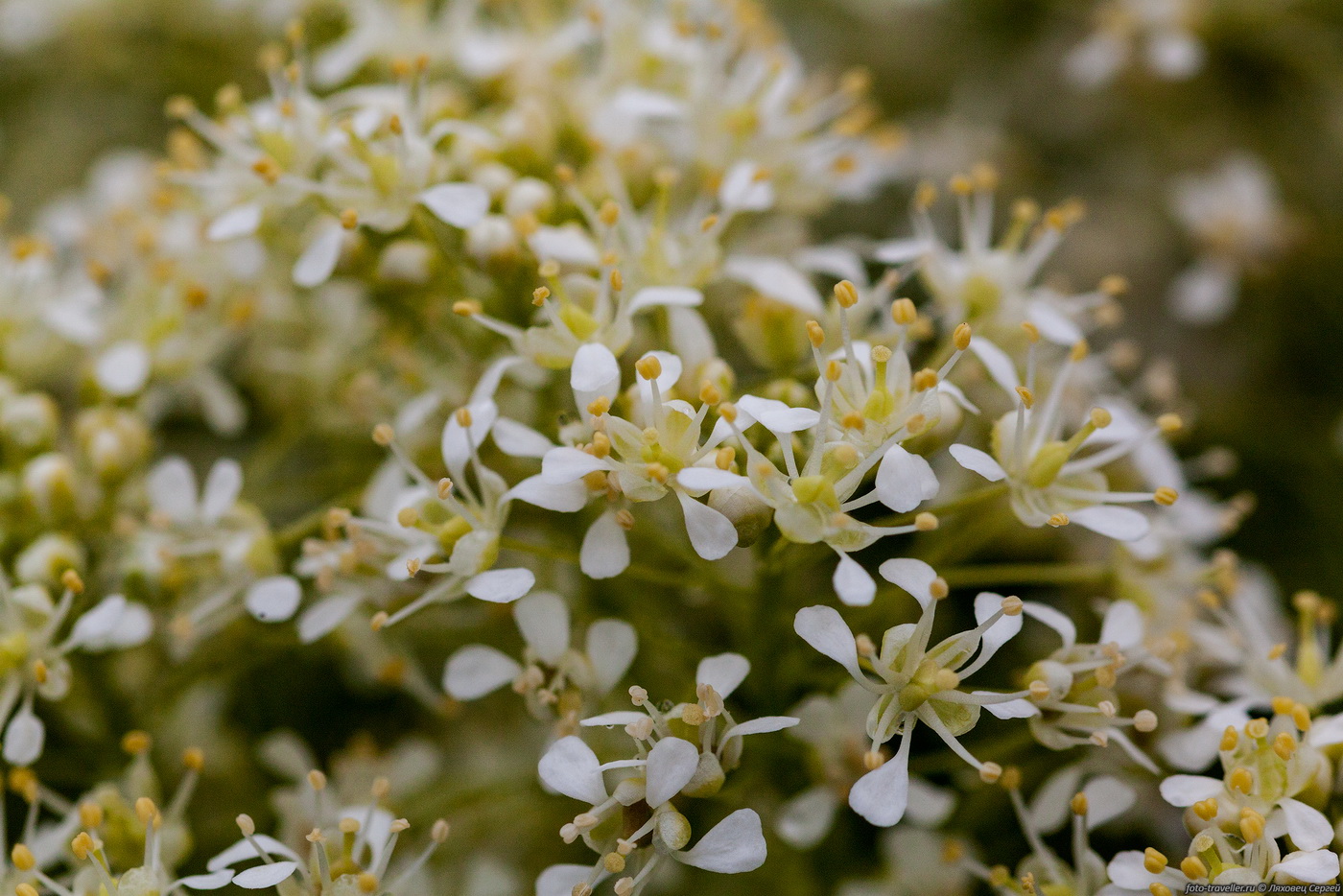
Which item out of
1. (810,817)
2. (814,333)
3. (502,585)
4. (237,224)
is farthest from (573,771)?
(237,224)

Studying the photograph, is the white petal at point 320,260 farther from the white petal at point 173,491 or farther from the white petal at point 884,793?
the white petal at point 884,793

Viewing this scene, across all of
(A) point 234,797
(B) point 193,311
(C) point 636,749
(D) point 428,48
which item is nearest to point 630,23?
(D) point 428,48

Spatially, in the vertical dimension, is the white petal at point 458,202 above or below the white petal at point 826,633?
above

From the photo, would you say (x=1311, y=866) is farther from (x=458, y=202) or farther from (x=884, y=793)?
(x=458, y=202)

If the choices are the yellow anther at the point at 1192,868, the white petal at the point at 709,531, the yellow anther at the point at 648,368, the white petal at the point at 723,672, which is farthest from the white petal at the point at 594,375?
the yellow anther at the point at 1192,868

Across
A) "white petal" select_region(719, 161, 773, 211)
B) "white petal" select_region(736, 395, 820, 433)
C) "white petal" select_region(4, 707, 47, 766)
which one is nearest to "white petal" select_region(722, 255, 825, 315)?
"white petal" select_region(719, 161, 773, 211)

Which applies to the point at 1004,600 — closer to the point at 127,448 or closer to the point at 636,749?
the point at 636,749
